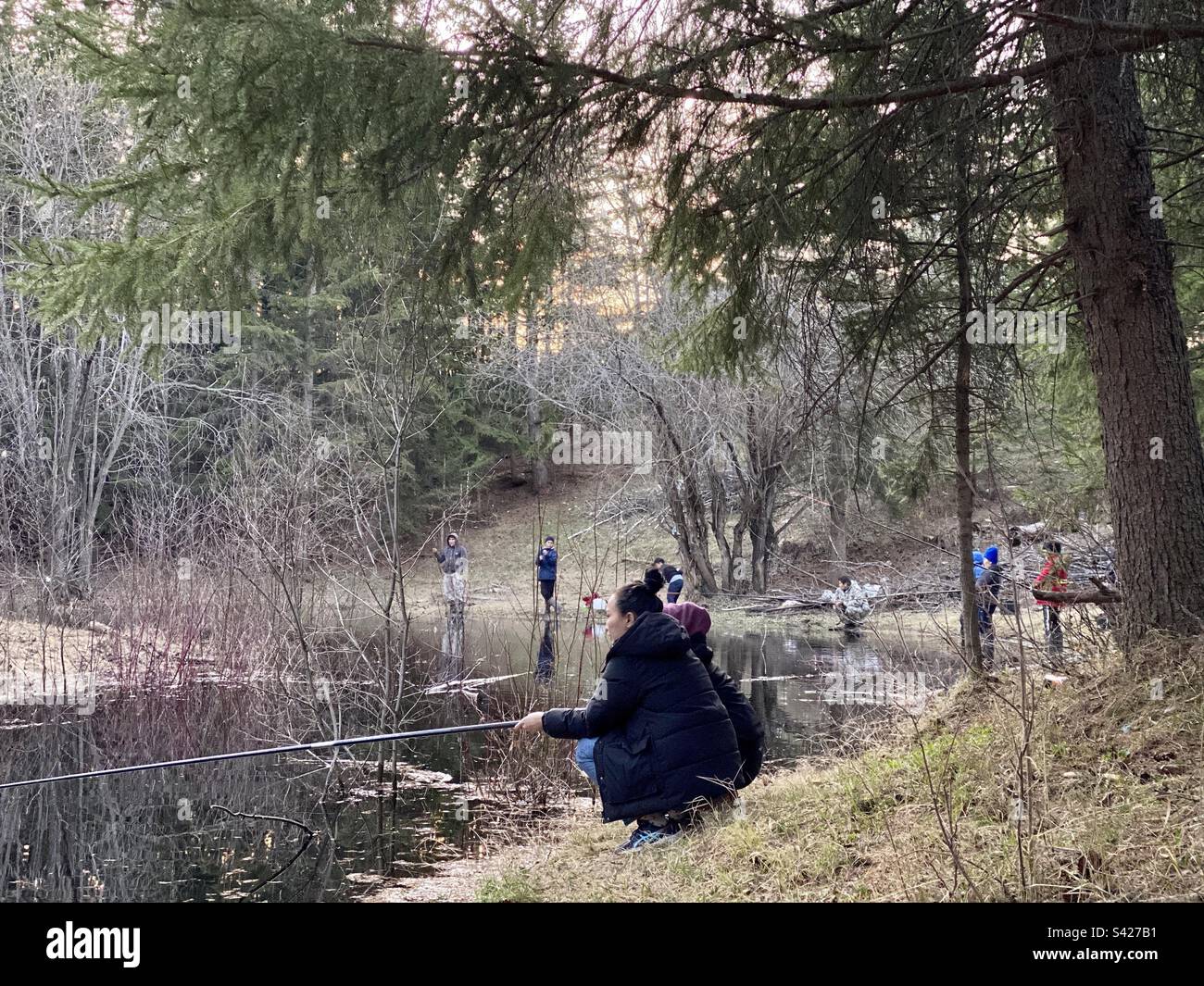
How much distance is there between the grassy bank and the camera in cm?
341

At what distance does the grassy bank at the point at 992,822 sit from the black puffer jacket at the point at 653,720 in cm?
27

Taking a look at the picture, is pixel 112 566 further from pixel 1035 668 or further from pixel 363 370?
pixel 1035 668

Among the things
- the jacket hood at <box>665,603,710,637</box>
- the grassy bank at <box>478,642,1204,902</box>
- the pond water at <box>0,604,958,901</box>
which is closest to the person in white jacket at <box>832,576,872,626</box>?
the pond water at <box>0,604,958,901</box>

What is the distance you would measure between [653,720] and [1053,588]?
3.33 metres

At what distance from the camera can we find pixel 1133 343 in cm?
519

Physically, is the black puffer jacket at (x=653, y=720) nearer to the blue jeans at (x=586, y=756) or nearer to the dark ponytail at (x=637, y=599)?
the dark ponytail at (x=637, y=599)

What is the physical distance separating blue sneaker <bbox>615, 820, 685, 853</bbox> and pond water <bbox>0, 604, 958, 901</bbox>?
5.43ft

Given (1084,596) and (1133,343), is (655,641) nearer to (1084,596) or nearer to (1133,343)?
(1084,596)

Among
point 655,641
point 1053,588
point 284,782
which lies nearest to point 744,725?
point 655,641

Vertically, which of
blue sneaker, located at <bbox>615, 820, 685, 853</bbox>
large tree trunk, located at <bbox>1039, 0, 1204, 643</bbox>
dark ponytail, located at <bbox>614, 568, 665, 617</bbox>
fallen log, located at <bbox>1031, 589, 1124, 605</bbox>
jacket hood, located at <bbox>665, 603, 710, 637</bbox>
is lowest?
blue sneaker, located at <bbox>615, 820, 685, 853</bbox>

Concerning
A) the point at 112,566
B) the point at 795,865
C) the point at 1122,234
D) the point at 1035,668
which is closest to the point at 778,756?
the point at 1035,668

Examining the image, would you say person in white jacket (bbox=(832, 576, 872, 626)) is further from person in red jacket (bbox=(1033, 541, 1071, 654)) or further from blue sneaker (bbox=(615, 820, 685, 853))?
blue sneaker (bbox=(615, 820, 685, 853))

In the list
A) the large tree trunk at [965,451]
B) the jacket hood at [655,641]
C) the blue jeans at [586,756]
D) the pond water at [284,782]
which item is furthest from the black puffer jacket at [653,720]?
the large tree trunk at [965,451]

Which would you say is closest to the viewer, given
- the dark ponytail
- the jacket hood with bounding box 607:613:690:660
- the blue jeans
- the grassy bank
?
the grassy bank
